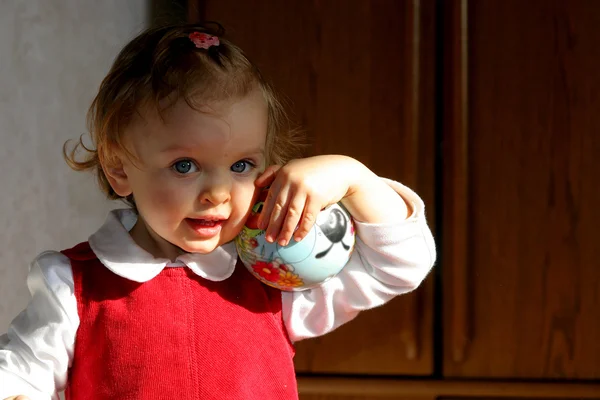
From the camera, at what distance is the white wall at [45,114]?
130 centimetres

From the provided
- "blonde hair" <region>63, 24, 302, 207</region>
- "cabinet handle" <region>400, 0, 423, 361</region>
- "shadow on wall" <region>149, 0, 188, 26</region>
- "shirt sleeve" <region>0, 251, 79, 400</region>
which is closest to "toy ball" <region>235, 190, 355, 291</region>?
"blonde hair" <region>63, 24, 302, 207</region>

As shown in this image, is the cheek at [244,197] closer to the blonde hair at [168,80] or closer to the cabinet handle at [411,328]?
the blonde hair at [168,80]

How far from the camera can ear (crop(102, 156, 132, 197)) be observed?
98cm

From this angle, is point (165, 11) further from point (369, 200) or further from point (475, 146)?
point (369, 200)

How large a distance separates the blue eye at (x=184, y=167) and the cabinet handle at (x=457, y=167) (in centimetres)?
68

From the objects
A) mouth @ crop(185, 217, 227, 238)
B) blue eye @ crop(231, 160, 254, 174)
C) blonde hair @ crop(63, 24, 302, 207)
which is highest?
blonde hair @ crop(63, 24, 302, 207)

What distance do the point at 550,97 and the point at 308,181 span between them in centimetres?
72

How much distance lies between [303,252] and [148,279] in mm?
193

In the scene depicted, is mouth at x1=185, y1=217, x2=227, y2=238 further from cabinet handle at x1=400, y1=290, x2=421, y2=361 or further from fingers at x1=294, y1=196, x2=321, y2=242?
cabinet handle at x1=400, y1=290, x2=421, y2=361

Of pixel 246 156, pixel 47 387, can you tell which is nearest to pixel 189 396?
pixel 47 387

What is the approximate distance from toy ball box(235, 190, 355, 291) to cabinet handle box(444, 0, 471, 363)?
0.54 meters

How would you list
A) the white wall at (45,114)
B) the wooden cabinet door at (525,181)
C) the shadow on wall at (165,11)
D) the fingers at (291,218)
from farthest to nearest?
the shadow on wall at (165,11), the wooden cabinet door at (525,181), the white wall at (45,114), the fingers at (291,218)

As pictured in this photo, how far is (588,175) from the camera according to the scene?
144 centimetres

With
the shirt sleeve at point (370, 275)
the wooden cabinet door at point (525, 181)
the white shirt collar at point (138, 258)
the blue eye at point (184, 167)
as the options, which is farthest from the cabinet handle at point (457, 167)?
the blue eye at point (184, 167)
